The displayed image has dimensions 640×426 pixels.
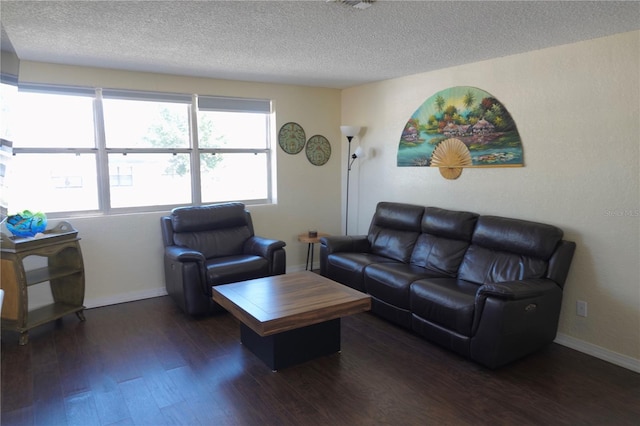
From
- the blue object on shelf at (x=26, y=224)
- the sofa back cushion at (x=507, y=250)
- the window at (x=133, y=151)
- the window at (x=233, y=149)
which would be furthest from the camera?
the window at (x=233, y=149)

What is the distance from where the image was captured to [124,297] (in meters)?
4.10

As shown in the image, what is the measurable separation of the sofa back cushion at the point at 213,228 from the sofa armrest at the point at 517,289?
8.44 feet

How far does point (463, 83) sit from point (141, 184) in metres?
3.34

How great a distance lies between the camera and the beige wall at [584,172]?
9.13 feet

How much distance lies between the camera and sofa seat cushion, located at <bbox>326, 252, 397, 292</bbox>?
382cm

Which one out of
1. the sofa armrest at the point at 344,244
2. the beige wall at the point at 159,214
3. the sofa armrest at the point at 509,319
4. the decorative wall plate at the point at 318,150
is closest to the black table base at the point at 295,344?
the sofa armrest at the point at 509,319

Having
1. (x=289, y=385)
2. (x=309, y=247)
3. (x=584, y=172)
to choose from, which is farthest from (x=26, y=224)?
(x=584, y=172)

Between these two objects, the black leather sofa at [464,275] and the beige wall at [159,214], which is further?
the beige wall at [159,214]

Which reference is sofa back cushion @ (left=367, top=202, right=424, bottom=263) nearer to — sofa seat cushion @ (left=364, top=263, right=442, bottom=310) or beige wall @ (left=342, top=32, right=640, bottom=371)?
sofa seat cushion @ (left=364, top=263, right=442, bottom=310)

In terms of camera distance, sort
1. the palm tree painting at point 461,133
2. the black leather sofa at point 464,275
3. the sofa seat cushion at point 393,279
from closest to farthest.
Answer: the black leather sofa at point 464,275, the sofa seat cushion at point 393,279, the palm tree painting at point 461,133

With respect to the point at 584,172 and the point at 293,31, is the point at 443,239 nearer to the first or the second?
the point at 584,172

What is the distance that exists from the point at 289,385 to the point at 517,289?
5.20 ft

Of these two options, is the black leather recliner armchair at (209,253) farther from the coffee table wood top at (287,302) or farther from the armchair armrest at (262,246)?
the coffee table wood top at (287,302)

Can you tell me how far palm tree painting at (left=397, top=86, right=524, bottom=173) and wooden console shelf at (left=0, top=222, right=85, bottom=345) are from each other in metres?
3.34
